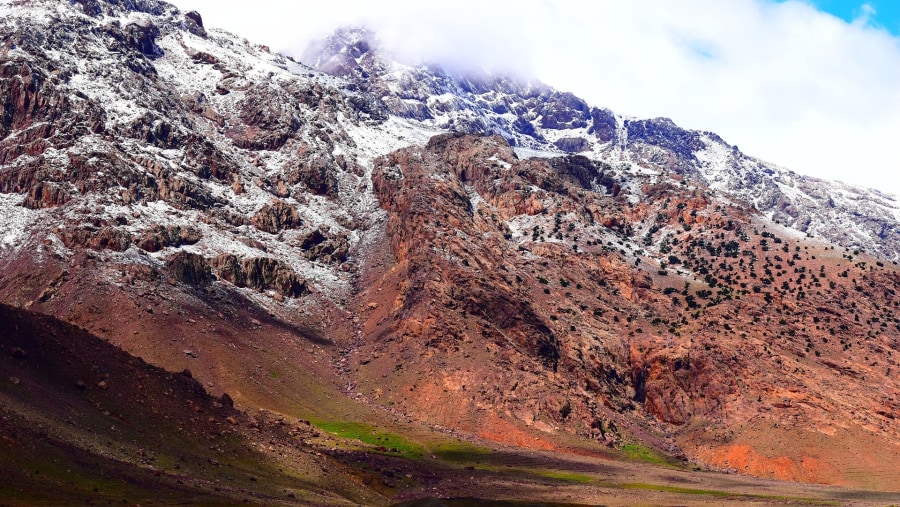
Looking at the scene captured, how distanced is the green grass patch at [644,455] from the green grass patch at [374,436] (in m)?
32.3

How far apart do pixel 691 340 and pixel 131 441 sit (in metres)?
98.5

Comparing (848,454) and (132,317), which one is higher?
(848,454)

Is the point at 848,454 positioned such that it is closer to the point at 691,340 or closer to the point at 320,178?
the point at 691,340

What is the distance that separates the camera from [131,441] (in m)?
47.3

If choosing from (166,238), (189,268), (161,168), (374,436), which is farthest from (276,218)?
(374,436)

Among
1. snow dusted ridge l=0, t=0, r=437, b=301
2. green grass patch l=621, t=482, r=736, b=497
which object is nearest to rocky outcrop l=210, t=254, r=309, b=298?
snow dusted ridge l=0, t=0, r=437, b=301

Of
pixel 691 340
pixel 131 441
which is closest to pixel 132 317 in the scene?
pixel 131 441

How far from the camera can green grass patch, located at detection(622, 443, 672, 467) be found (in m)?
96.2

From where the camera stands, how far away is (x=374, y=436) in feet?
288

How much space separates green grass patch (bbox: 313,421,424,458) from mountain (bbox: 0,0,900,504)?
550 millimetres

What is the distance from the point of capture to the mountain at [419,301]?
90.6 meters

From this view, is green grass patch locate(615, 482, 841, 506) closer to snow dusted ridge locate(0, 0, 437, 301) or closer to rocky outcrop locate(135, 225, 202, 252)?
snow dusted ridge locate(0, 0, 437, 301)

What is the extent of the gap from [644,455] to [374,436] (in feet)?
130

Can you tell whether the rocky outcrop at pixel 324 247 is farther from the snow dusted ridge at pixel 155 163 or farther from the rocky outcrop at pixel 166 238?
the rocky outcrop at pixel 166 238
